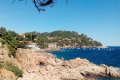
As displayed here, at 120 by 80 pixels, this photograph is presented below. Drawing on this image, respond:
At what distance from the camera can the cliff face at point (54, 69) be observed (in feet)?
150

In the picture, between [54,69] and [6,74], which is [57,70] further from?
[6,74]

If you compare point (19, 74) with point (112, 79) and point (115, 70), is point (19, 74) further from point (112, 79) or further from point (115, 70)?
point (115, 70)

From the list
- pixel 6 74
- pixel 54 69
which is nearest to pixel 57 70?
pixel 54 69

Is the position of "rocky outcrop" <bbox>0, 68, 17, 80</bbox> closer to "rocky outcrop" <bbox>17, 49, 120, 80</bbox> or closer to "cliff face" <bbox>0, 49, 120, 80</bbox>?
"cliff face" <bbox>0, 49, 120, 80</bbox>

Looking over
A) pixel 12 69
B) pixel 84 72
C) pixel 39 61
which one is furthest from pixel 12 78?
pixel 39 61

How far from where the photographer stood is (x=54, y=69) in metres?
56.8

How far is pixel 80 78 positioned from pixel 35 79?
13186mm

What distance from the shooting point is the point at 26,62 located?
53.9 meters

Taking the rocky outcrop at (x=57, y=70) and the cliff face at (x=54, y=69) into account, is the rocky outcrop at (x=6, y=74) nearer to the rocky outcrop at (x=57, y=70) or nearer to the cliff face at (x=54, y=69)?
the cliff face at (x=54, y=69)

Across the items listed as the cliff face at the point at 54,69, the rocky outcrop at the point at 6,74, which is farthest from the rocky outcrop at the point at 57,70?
the rocky outcrop at the point at 6,74

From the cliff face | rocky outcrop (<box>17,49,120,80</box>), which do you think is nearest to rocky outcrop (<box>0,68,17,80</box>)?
the cliff face

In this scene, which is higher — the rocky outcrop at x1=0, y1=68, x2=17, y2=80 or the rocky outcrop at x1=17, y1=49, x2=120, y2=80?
the rocky outcrop at x1=0, y1=68, x2=17, y2=80

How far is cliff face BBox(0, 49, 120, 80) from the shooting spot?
150 ft

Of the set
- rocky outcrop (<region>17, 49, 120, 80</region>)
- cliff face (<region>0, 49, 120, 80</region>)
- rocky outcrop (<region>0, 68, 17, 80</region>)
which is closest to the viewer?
rocky outcrop (<region>0, 68, 17, 80</region>)
